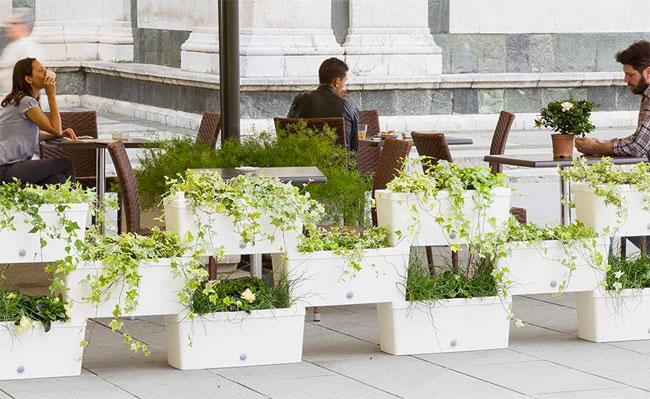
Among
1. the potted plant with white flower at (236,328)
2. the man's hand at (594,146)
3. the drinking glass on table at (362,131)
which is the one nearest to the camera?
the potted plant with white flower at (236,328)

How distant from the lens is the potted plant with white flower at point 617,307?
261 inches

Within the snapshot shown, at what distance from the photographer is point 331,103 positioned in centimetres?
966

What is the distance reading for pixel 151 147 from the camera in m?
8.90

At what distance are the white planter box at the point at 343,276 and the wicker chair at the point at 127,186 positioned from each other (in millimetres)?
1320

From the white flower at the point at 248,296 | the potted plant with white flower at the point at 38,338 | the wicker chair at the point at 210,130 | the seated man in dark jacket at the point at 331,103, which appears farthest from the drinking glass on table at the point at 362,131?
the potted plant with white flower at the point at 38,338

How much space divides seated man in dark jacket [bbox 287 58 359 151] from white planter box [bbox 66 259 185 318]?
3531 millimetres

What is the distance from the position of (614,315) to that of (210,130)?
404cm

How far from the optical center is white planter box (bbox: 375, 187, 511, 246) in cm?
638

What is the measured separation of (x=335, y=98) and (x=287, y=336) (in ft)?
12.3

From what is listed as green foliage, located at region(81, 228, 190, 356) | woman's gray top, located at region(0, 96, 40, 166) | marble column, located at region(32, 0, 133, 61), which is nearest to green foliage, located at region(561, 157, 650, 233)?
green foliage, located at region(81, 228, 190, 356)

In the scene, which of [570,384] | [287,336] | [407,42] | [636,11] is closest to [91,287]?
[287,336]

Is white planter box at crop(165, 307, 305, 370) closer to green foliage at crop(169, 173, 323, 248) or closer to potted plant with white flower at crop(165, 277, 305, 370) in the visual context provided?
potted plant with white flower at crop(165, 277, 305, 370)

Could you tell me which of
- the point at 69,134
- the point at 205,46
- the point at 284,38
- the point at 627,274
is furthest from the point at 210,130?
the point at 205,46

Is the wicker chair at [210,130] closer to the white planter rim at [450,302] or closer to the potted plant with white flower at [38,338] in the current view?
the white planter rim at [450,302]
